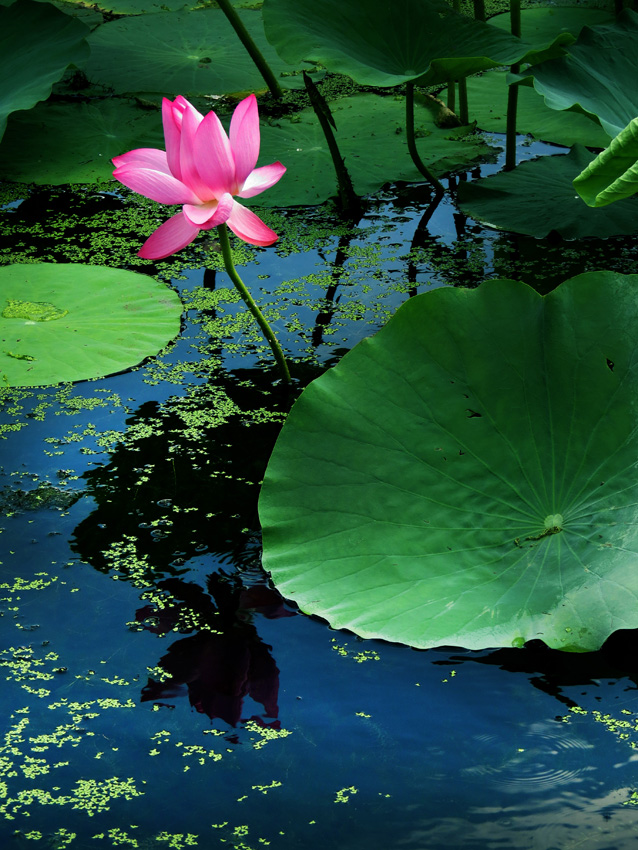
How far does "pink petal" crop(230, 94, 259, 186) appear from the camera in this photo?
1.28 metres

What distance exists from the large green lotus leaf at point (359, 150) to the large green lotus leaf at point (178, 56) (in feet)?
Result: 1.35

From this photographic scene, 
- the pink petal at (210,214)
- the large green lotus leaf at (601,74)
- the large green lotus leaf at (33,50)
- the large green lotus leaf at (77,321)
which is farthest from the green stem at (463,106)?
the pink petal at (210,214)

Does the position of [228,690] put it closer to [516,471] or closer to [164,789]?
[164,789]

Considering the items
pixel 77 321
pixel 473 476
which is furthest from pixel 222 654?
pixel 77 321

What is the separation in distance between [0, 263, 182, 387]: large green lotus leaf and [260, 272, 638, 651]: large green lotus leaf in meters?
0.66

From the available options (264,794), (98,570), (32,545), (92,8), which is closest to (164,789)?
(264,794)

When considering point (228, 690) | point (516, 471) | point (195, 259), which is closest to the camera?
point (228, 690)

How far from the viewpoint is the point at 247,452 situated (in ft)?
4.98

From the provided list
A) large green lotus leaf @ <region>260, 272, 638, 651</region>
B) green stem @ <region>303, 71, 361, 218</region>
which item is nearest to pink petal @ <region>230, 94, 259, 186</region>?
large green lotus leaf @ <region>260, 272, 638, 651</region>

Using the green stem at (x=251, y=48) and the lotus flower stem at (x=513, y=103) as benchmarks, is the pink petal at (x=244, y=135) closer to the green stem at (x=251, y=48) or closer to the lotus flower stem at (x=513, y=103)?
the lotus flower stem at (x=513, y=103)

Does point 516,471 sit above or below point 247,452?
below

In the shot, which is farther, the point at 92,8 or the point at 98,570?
the point at 92,8

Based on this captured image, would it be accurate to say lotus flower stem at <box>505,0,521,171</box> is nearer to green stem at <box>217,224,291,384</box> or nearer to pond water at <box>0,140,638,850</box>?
green stem at <box>217,224,291,384</box>

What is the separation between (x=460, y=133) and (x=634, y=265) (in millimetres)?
1039
